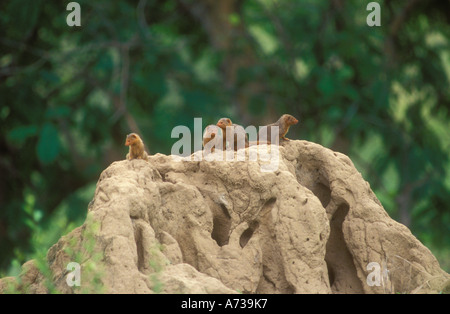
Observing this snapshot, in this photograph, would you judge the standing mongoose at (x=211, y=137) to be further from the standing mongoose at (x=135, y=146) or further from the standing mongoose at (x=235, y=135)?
the standing mongoose at (x=135, y=146)

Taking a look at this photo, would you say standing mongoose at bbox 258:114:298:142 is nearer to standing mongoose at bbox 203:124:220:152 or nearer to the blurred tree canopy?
standing mongoose at bbox 203:124:220:152

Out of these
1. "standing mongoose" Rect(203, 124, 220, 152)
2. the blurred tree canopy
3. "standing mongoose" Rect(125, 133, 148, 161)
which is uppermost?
the blurred tree canopy

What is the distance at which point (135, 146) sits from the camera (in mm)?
6676

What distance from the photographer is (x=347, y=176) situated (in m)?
6.93

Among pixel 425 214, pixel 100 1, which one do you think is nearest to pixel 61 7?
pixel 100 1

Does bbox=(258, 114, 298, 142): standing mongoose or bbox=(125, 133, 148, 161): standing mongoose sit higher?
bbox=(258, 114, 298, 142): standing mongoose

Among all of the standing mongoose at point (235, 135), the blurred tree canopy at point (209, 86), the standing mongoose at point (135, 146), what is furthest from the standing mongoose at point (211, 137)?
the blurred tree canopy at point (209, 86)

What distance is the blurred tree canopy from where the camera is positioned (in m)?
14.9

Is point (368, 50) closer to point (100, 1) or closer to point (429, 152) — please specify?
point (429, 152)

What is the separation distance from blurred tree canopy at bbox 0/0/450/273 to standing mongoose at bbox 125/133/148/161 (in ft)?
24.1

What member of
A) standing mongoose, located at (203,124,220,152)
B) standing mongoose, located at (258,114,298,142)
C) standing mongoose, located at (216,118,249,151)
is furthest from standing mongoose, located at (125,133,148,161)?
standing mongoose, located at (258,114,298,142)

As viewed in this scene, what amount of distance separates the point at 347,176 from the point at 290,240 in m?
0.99

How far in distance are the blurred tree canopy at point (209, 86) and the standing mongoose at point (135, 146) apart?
7.33m

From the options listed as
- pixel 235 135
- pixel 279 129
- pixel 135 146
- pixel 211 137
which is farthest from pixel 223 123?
pixel 135 146
